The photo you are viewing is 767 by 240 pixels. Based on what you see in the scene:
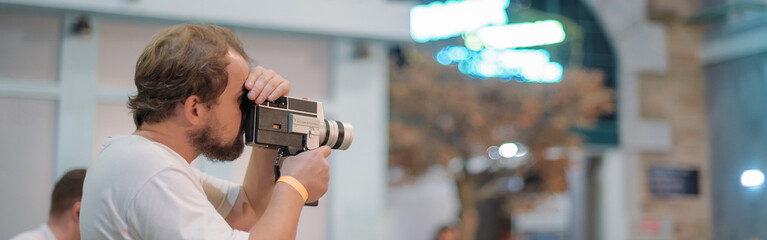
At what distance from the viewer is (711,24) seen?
5.70 m

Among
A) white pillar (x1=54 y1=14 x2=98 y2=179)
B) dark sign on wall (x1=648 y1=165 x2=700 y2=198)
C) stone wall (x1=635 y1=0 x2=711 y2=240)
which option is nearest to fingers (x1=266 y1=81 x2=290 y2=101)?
white pillar (x1=54 y1=14 x2=98 y2=179)

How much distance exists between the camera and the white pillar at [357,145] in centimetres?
289

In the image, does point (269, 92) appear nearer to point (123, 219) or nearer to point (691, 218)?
point (123, 219)

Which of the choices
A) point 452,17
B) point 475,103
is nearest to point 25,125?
point 475,103

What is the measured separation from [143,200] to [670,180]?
25.6 ft

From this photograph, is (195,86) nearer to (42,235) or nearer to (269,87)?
(269,87)

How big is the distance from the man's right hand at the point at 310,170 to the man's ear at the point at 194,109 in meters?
0.14

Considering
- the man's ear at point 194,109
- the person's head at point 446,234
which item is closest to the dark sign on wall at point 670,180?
Result: the person's head at point 446,234

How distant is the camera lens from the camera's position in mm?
1167

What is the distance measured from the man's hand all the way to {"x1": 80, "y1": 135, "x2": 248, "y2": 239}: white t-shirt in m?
0.15

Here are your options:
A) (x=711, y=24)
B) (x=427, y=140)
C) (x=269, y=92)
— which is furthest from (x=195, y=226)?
(x=427, y=140)

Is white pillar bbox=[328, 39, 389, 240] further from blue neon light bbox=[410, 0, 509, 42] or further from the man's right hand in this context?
blue neon light bbox=[410, 0, 509, 42]

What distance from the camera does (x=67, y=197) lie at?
1.72 meters

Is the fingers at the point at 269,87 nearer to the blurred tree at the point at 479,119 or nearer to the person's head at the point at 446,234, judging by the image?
the person's head at the point at 446,234
